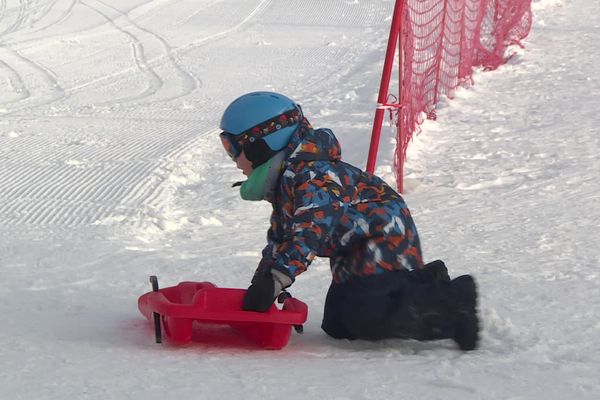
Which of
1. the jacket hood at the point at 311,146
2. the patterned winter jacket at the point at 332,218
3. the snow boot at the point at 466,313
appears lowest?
the snow boot at the point at 466,313

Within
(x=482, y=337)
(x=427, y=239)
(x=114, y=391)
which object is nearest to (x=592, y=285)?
(x=482, y=337)

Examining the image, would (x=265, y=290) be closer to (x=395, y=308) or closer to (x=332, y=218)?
(x=332, y=218)

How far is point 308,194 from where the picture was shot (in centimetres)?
319

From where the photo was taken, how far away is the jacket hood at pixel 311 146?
10.8 feet

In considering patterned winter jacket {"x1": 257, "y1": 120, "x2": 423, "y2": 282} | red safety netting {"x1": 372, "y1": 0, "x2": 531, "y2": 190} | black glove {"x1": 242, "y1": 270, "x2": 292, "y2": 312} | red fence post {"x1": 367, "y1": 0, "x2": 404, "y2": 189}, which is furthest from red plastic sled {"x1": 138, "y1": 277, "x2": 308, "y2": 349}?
red safety netting {"x1": 372, "y1": 0, "x2": 531, "y2": 190}

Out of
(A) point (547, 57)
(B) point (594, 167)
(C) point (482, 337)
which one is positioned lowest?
(C) point (482, 337)

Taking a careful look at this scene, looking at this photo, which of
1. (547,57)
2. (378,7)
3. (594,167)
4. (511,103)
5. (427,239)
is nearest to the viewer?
(427,239)

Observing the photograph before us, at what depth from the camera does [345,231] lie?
334cm

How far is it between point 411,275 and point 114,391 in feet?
4.01

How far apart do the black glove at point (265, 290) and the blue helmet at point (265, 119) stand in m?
0.46

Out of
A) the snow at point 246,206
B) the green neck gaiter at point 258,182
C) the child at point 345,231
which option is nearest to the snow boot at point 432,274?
the child at point 345,231

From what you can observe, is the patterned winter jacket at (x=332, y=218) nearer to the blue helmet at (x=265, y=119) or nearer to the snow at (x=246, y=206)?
the blue helmet at (x=265, y=119)

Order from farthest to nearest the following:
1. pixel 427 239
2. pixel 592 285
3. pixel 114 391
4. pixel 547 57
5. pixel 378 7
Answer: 1. pixel 378 7
2. pixel 547 57
3. pixel 427 239
4. pixel 592 285
5. pixel 114 391

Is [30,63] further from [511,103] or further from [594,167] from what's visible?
[594,167]
